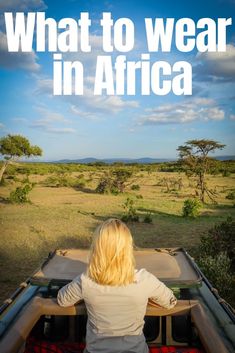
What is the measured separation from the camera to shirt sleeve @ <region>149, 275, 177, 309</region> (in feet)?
7.55

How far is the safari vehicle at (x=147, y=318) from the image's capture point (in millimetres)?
2430

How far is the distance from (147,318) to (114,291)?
867mm

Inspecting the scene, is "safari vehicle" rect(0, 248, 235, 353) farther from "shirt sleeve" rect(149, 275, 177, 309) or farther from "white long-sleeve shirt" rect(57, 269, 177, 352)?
"white long-sleeve shirt" rect(57, 269, 177, 352)

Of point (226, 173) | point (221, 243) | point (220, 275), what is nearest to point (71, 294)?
point (220, 275)

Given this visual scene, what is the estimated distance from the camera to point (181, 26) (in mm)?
9445

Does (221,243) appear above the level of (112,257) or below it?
below

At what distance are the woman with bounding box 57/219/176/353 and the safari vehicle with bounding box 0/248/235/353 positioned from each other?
0.26 meters

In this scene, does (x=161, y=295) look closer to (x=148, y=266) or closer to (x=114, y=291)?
(x=114, y=291)

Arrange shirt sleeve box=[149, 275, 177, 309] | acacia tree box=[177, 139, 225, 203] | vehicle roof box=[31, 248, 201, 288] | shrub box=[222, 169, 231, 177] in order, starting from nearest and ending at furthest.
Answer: shirt sleeve box=[149, 275, 177, 309] < vehicle roof box=[31, 248, 201, 288] < acacia tree box=[177, 139, 225, 203] < shrub box=[222, 169, 231, 177]

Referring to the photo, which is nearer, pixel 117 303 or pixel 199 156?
pixel 117 303

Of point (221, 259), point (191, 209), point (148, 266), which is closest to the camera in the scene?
point (148, 266)

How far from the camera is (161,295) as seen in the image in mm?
2357

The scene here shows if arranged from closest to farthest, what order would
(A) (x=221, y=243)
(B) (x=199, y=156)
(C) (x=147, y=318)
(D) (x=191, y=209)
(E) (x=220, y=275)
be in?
(C) (x=147, y=318) < (E) (x=220, y=275) < (A) (x=221, y=243) < (D) (x=191, y=209) < (B) (x=199, y=156)

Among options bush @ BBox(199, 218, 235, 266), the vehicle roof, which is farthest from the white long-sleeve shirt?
bush @ BBox(199, 218, 235, 266)
